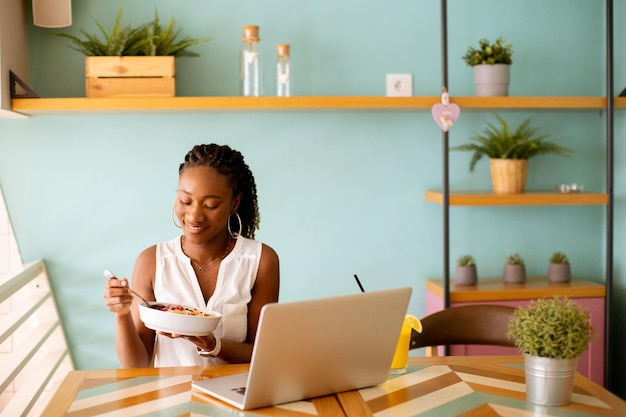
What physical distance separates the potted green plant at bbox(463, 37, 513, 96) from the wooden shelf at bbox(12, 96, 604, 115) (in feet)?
0.24

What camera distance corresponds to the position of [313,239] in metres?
3.22

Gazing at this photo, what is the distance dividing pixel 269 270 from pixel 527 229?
58.2 inches

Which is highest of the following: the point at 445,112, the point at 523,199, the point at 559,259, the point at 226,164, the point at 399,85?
the point at 399,85

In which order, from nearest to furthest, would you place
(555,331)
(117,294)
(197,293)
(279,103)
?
(555,331)
(117,294)
(197,293)
(279,103)

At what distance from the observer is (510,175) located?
10.0 ft

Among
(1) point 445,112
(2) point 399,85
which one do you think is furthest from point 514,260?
(2) point 399,85

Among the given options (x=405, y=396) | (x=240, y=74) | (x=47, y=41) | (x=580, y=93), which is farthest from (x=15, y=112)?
(x=580, y=93)

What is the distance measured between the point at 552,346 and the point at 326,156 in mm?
1748

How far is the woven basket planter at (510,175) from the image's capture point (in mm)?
3055

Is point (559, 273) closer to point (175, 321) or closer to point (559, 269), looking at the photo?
point (559, 269)

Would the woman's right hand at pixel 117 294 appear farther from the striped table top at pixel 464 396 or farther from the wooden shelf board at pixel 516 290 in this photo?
the wooden shelf board at pixel 516 290

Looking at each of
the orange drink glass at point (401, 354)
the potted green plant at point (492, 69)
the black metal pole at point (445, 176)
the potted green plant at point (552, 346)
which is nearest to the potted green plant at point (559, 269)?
the black metal pole at point (445, 176)

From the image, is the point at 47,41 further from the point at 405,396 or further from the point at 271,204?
the point at 405,396

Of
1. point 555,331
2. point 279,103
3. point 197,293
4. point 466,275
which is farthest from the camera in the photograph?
point 466,275
